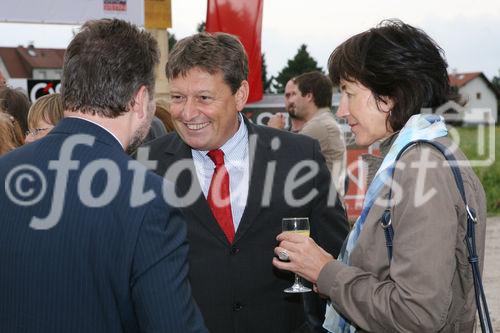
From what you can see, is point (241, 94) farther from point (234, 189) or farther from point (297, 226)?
point (297, 226)

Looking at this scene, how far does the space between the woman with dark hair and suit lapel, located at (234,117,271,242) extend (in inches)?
17.8

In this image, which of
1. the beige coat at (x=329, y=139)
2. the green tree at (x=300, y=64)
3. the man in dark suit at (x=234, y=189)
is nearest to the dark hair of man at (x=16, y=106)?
the man in dark suit at (x=234, y=189)

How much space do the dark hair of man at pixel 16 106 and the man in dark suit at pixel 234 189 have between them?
68.9 inches

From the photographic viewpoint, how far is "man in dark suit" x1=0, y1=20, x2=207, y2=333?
1.72 meters

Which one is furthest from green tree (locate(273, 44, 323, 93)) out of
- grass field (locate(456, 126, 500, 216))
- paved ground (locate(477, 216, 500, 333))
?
paved ground (locate(477, 216, 500, 333))

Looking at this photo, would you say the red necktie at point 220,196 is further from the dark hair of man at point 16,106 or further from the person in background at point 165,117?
the person in background at point 165,117

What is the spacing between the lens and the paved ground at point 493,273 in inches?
277

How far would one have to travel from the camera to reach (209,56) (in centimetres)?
301

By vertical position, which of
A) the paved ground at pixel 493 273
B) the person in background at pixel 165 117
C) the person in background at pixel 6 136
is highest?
the person in background at pixel 165 117

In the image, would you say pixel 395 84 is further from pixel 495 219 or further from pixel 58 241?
pixel 495 219

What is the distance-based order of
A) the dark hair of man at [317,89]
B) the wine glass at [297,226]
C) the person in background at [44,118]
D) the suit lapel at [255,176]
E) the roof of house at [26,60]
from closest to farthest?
the wine glass at [297,226], the suit lapel at [255,176], the person in background at [44,118], the dark hair of man at [317,89], the roof of house at [26,60]

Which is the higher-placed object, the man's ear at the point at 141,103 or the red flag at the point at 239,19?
the red flag at the point at 239,19

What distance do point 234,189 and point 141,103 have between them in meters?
1.12

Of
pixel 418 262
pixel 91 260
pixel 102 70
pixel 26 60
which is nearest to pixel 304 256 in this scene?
pixel 418 262
